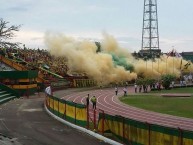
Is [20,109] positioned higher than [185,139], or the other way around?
[185,139]

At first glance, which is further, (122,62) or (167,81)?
(122,62)

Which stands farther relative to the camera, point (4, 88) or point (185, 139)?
point (4, 88)

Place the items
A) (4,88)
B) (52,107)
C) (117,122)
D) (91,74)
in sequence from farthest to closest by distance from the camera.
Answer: (91,74)
(4,88)
(52,107)
(117,122)

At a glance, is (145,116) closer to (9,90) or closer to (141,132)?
(141,132)

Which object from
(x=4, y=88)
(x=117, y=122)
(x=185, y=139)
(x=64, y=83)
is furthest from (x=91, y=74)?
(x=185, y=139)

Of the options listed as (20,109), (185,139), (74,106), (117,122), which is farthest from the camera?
(20,109)

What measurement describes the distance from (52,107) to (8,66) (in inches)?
991

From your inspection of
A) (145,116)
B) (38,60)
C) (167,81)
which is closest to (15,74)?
(38,60)

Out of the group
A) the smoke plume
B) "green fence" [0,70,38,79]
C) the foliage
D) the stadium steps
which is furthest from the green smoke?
the stadium steps

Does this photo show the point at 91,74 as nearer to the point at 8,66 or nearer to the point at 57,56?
the point at 57,56

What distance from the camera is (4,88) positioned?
4634cm

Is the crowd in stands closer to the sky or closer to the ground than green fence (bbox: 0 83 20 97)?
closer to the sky

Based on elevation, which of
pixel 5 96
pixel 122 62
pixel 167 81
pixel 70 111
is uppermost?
pixel 122 62

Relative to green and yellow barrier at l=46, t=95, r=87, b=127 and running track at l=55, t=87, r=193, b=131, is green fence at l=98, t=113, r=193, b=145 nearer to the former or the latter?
green and yellow barrier at l=46, t=95, r=87, b=127
